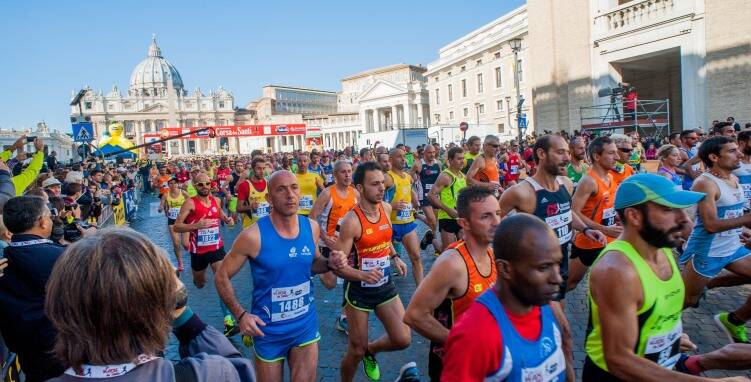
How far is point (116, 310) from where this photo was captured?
1.39 meters

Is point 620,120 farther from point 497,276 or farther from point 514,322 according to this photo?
point 514,322

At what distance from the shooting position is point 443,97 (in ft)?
204

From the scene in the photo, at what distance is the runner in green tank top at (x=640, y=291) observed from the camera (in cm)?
229

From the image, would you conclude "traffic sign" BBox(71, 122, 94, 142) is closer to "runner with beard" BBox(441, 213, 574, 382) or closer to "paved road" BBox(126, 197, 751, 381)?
"paved road" BBox(126, 197, 751, 381)

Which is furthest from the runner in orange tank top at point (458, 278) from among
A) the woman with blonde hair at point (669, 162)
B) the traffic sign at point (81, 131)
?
the traffic sign at point (81, 131)

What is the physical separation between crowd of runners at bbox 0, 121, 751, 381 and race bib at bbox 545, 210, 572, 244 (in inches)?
0.6

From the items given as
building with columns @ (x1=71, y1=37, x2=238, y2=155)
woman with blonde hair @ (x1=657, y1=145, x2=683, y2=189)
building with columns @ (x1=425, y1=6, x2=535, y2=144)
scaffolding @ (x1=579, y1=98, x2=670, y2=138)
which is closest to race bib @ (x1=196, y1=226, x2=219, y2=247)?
woman with blonde hair @ (x1=657, y1=145, x2=683, y2=189)

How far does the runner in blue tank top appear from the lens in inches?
139

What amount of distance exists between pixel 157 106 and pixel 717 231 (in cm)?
14231

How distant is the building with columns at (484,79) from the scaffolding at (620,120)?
60.8 feet

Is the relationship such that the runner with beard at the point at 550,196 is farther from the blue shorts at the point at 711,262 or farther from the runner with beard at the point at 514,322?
the runner with beard at the point at 514,322

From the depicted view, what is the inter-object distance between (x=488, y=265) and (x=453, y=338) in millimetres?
1041

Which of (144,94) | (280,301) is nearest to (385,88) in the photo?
(280,301)

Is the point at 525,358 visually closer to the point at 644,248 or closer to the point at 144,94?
the point at 644,248
